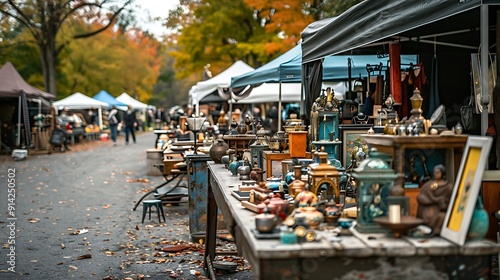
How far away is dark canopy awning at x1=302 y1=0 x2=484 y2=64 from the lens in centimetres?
484

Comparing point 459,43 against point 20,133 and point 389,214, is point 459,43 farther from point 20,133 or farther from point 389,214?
point 20,133

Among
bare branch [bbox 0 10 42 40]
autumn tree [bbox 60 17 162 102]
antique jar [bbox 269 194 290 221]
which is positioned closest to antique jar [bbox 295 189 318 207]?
antique jar [bbox 269 194 290 221]

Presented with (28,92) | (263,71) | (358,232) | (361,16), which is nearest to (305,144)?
(361,16)

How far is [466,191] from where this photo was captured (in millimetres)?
3068

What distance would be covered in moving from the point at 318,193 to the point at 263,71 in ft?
30.5

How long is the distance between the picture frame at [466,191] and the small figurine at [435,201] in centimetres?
6

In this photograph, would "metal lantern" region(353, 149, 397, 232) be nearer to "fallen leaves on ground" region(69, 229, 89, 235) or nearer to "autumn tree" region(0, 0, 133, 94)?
"fallen leaves on ground" region(69, 229, 89, 235)

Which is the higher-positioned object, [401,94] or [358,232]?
[401,94]

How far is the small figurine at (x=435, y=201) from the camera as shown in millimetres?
3246

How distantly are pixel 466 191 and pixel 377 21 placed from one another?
322 centimetres

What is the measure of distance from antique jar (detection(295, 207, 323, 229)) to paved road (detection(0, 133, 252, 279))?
3.54m

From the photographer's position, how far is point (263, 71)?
13.3m

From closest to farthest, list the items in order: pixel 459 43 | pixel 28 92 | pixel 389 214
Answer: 1. pixel 389 214
2. pixel 459 43
3. pixel 28 92

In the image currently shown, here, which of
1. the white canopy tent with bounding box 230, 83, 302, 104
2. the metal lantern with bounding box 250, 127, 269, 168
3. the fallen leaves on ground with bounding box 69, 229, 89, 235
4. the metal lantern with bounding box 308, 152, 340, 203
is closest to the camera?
the metal lantern with bounding box 308, 152, 340, 203
